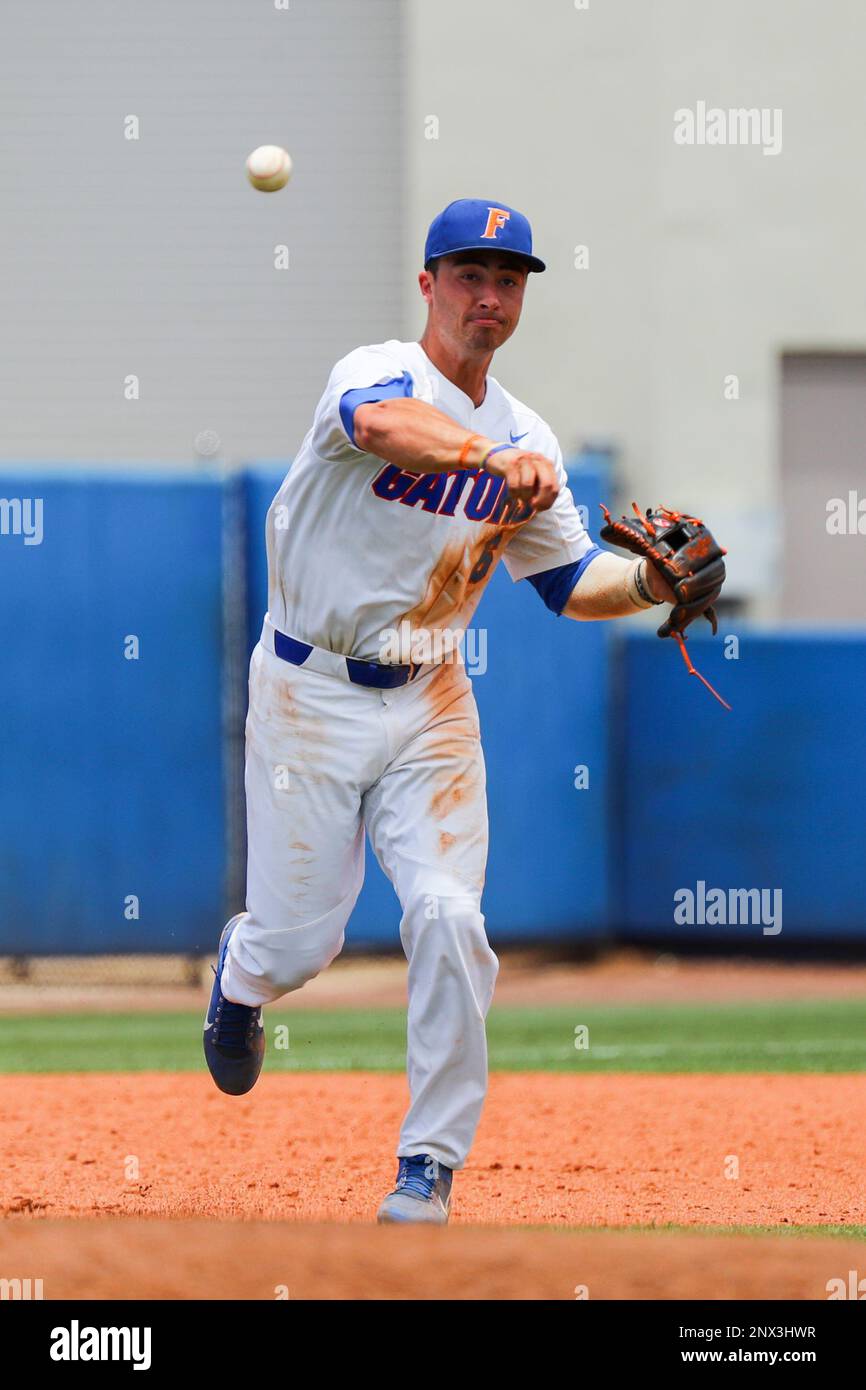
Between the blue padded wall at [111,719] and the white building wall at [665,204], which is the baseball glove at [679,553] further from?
the white building wall at [665,204]

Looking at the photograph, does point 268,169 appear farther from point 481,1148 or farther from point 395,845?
point 481,1148

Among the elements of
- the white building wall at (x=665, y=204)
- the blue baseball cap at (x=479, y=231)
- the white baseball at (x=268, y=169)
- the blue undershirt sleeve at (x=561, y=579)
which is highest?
the white building wall at (x=665, y=204)

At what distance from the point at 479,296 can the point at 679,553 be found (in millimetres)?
721

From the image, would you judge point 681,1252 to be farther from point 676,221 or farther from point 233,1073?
point 676,221

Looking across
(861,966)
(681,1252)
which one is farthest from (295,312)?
(681,1252)

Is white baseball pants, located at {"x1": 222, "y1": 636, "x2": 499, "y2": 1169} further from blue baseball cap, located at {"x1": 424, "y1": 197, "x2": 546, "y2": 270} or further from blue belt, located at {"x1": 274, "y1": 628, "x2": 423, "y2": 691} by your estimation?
blue baseball cap, located at {"x1": 424, "y1": 197, "x2": 546, "y2": 270}

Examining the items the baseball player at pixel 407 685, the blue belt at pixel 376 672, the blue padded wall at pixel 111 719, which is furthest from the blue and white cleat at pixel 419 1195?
the blue padded wall at pixel 111 719

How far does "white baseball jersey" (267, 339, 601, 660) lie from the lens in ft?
13.3

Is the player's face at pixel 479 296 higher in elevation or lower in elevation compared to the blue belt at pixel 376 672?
higher

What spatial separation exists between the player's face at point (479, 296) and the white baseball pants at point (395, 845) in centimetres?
75

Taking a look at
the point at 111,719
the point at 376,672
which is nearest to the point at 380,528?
the point at 376,672

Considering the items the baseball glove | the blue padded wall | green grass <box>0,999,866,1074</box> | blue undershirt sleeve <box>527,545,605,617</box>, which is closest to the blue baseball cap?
the baseball glove

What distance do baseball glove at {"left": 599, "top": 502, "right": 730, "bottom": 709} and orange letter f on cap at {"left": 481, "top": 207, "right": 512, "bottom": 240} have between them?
0.65 m

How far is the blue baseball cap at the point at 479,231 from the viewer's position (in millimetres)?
3953
